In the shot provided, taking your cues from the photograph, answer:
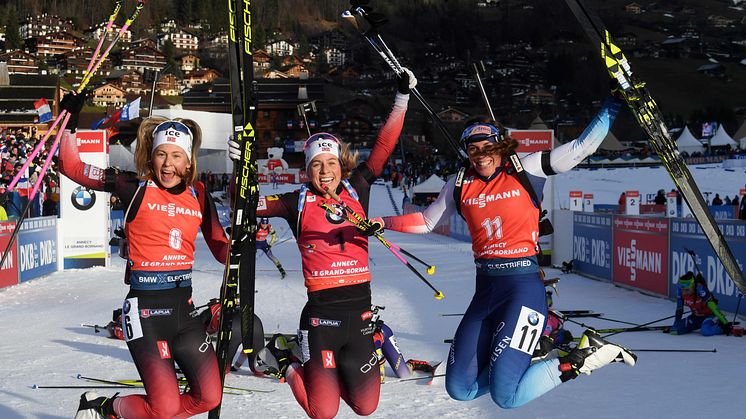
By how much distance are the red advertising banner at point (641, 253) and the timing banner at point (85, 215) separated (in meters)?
12.8

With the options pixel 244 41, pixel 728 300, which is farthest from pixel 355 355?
pixel 728 300

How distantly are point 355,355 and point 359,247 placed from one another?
2.70 ft

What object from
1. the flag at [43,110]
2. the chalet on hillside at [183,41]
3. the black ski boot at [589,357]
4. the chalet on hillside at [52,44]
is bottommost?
the black ski boot at [589,357]

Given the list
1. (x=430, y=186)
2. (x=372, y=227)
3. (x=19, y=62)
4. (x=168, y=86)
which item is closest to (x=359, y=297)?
(x=372, y=227)

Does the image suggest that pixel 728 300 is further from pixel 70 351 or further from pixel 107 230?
pixel 107 230

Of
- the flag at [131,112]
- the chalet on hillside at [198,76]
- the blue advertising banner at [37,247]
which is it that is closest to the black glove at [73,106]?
the flag at [131,112]

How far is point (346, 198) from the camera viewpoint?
22.9ft

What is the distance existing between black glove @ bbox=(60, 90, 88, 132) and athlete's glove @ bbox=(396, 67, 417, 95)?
2641 mm

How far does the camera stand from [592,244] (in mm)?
20438

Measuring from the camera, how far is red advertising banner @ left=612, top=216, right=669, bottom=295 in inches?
639

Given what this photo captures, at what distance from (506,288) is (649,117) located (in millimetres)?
2381

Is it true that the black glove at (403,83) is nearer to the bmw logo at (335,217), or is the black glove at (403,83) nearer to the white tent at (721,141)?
the bmw logo at (335,217)

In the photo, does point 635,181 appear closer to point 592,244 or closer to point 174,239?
Result: point 592,244

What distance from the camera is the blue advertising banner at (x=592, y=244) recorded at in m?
19.4
